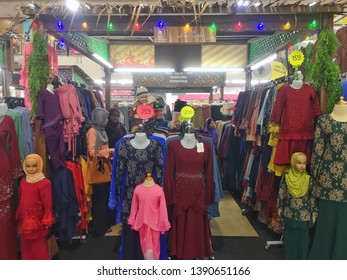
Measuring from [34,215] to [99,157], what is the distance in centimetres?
116

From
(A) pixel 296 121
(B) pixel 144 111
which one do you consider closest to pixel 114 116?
(B) pixel 144 111

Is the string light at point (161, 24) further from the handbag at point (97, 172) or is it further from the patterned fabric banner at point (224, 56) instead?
the patterned fabric banner at point (224, 56)

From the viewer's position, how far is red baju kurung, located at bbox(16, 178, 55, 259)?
257cm

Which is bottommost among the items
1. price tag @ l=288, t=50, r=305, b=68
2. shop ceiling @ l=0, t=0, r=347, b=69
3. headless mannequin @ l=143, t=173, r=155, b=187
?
headless mannequin @ l=143, t=173, r=155, b=187

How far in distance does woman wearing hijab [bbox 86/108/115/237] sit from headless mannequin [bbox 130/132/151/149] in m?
1.15

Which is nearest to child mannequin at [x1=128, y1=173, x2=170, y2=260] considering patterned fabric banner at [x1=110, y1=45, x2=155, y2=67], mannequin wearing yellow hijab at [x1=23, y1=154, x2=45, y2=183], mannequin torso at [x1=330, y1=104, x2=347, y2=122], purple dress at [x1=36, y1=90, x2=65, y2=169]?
mannequin wearing yellow hijab at [x1=23, y1=154, x2=45, y2=183]

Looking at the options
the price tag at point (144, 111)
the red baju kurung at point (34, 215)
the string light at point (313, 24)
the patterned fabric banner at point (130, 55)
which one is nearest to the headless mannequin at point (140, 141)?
the price tag at point (144, 111)

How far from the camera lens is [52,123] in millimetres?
2887

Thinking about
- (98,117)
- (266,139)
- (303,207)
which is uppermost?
(98,117)

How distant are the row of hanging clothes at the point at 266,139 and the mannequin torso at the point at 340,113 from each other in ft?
0.83

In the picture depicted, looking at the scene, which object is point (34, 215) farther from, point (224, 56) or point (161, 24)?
point (224, 56)

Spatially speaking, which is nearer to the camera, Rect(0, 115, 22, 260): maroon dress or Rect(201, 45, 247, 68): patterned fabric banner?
Rect(0, 115, 22, 260): maroon dress

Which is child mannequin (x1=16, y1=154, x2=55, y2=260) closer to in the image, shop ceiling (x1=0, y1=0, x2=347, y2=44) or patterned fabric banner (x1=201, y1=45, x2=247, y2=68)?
shop ceiling (x1=0, y1=0, x2=347, y2=44)

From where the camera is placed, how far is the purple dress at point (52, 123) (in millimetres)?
2848
